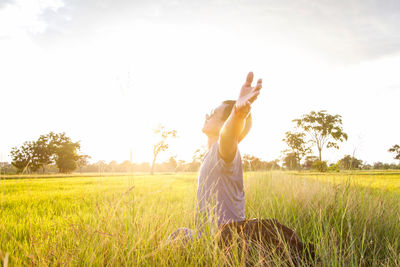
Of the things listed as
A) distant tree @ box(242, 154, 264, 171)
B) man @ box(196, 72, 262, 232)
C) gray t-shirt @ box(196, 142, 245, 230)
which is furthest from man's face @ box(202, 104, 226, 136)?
distant tree @ box(242, 154, 264, 171)

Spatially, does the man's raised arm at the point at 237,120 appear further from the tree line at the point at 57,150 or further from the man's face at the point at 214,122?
the tree line at the point at 57,150

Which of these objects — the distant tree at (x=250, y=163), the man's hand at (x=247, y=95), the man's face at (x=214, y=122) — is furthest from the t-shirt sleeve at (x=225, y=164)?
the distant tree at (x=250, y=163)

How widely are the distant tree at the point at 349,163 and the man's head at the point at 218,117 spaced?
8.39 feet

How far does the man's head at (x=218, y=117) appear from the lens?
2721mm

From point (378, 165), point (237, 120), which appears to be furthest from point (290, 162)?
point (237, 120)

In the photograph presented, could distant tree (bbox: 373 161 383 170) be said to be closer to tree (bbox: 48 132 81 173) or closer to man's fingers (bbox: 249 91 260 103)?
man's fingers (bbox: 249 91 260 103)

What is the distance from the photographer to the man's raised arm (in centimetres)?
165

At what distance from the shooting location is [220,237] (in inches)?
69.3

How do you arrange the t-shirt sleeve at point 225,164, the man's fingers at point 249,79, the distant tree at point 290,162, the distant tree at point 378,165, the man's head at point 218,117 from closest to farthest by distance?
the man's fingers at point 249,79 < the t-shirt sleeve at point 225,164 < the man's head at point 218,117 < the distant tree at point 378,165 < the distant tree at point 290,162

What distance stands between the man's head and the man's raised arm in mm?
684

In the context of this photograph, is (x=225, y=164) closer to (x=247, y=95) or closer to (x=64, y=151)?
(x=247, y=95)

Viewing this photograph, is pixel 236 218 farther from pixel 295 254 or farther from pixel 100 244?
pixel 100 244

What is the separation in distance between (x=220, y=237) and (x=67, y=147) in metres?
59.0

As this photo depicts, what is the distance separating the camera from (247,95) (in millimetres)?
1659
